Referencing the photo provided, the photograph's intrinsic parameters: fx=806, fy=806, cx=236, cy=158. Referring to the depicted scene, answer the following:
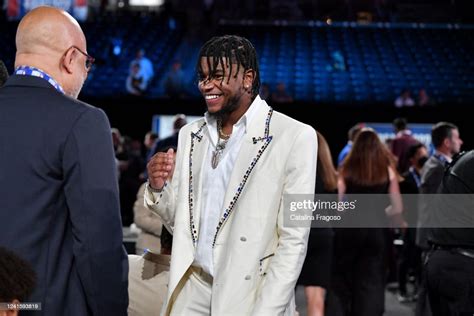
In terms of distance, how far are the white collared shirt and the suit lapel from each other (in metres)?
0.01

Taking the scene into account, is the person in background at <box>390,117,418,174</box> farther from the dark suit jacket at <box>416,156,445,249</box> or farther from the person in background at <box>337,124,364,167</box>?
the dark suit jacket at <box>416,156,445,249</box>

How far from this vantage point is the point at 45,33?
7.71 ft

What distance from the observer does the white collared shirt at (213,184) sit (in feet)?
7.96

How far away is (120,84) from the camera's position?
15.0 metres

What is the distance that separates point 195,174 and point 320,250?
2.79 m

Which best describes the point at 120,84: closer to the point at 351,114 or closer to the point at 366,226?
the point at 351,114

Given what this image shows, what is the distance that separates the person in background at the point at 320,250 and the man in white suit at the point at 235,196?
266 cm

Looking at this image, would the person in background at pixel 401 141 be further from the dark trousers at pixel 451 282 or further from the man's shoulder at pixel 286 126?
the man's shoulder at pixel 286 126

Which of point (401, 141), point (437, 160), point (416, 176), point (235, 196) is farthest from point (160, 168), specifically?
point (401, 141)

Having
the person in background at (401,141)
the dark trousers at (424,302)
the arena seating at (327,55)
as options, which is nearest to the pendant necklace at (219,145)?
the dark trousers at (424,302)

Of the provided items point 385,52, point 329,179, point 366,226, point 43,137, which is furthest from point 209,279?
point 385,52

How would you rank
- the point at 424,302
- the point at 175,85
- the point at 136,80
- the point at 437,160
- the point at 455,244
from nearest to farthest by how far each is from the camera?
the point at 455,244 → the point at 424,302 → the point at 437,160 → the point at 175,85 → the point at 136,80

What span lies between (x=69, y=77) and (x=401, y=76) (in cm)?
1499
